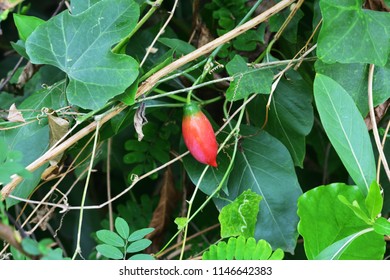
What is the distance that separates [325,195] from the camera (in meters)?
0.84

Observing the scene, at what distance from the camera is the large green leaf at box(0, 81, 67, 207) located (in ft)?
3.05

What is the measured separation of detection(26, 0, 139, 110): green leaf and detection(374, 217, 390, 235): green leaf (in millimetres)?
358

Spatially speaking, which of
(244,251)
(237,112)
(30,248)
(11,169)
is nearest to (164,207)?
(237,112)

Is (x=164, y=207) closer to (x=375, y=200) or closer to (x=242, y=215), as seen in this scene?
(x=242, y=215)

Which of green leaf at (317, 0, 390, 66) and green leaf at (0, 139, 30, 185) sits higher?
green leaf at (317, 0, 390, 66)

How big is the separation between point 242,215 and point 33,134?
331mm

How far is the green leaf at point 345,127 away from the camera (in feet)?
2.68

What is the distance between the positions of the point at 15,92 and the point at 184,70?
1.15 ft

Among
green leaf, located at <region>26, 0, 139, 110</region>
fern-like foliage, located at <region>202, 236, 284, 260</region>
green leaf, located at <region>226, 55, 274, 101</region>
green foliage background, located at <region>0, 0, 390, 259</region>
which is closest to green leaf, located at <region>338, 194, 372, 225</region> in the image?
green foliage background, located at <region>0, 0, 390, 259</region>

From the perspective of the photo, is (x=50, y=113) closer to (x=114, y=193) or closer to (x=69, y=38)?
(x=69, y=38)

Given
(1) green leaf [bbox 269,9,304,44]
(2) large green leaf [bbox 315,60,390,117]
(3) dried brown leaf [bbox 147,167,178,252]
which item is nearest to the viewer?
(2) large green leaf [bbox 315,60,390,117]

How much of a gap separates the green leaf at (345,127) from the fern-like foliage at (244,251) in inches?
5.7

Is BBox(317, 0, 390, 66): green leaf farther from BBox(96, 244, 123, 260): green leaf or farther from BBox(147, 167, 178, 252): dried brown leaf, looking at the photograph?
BBox(147, 167, 178, 252): dried brown leaf
